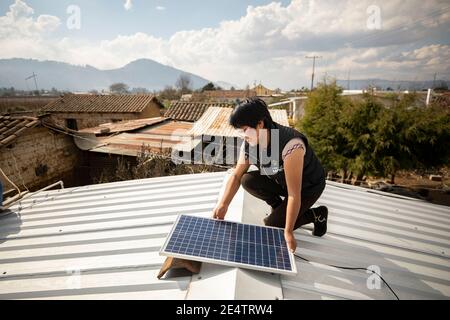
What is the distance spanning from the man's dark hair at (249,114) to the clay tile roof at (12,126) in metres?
8.80

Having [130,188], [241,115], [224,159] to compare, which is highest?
[241,115]

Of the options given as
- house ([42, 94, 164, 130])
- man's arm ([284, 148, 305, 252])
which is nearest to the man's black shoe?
man's arm ([284, 148, 305, 252])

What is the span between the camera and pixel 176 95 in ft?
200

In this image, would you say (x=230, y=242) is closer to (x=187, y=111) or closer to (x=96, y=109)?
(x=187, y=111)

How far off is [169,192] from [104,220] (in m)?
1.13

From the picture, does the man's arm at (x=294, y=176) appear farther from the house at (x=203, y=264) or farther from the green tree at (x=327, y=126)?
the green tree at (x=327, y=126)

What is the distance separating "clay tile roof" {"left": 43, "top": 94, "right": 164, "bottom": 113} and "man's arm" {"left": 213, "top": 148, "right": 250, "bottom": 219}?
74.0ft

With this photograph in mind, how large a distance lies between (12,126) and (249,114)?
10116 millimetres

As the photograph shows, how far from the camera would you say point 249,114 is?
218 cm

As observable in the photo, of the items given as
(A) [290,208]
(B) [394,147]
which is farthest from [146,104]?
(A) [290,208]

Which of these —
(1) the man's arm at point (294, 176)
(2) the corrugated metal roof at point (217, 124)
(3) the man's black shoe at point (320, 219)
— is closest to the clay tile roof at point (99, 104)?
(2) the corrugated metal roof at point (217, 124)

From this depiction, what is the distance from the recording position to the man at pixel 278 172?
84.5 inches
